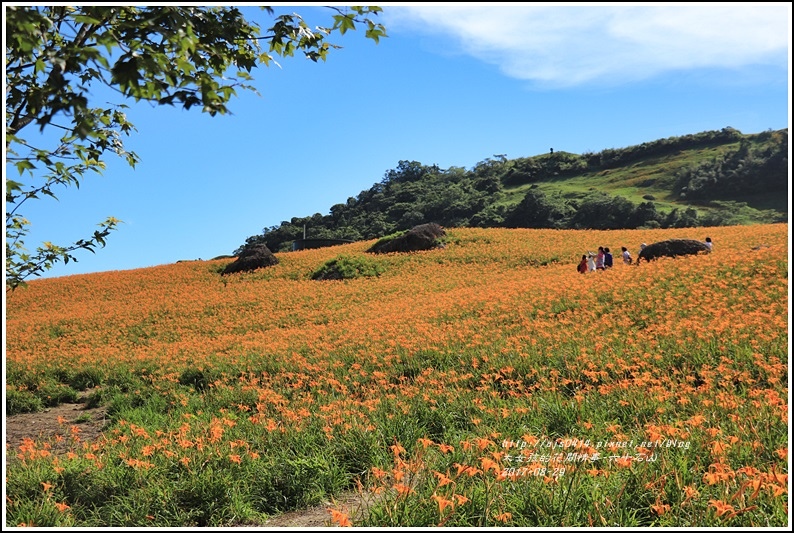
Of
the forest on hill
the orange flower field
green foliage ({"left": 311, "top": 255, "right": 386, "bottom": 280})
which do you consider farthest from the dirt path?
the forest on hill

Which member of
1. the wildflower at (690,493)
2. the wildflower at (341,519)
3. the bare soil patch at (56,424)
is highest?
the wildflower at (341,519)

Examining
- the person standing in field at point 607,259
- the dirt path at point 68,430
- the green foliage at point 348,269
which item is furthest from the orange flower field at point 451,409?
the green foliage at point 348,269

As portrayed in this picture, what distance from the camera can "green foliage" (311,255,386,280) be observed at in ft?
87.9

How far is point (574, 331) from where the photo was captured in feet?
34.6

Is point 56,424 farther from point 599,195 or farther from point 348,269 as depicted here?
point 599,195

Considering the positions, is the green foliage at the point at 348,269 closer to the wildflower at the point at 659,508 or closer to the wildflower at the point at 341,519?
the wildflower at the point at 341,519

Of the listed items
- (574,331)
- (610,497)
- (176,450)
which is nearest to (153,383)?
(176,450)

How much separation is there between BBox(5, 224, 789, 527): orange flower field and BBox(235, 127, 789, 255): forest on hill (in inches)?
1227

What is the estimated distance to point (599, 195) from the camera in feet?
205

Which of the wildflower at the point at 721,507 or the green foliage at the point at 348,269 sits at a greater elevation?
the green foliage at the point at 348,269

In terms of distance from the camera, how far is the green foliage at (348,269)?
26797 mm

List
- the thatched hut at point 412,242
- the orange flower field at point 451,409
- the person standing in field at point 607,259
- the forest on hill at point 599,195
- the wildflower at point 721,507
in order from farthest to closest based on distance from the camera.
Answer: the forest on hill at point 599,195, the thatched hut at point 412,242, the person standing in field at point 607,259, the orange flower field at point 451,409, the wildflower at point 721,507

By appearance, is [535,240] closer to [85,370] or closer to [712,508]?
[85,370]

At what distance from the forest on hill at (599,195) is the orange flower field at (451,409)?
102 ft
